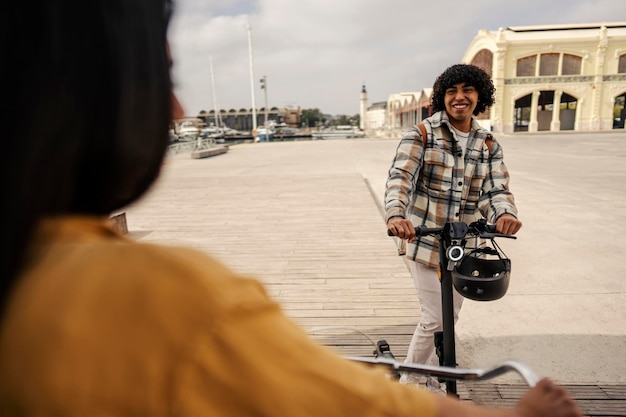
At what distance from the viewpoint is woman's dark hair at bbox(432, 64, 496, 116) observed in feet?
9.66

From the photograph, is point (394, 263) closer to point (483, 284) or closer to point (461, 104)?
point (461, 104)

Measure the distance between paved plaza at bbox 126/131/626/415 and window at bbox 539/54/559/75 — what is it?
1486 inches

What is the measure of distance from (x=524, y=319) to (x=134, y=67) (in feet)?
14.0

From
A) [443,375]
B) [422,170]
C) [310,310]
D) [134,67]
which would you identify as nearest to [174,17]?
[134,67]

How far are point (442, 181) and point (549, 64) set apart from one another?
49.3 m

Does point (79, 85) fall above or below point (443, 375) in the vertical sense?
above

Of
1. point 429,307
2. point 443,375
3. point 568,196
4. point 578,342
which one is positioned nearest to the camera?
point 443,375

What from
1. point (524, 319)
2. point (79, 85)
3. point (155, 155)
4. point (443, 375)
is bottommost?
Result: point (524, 319)

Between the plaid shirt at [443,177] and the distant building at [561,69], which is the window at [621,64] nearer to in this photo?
the distant building at [561,69]

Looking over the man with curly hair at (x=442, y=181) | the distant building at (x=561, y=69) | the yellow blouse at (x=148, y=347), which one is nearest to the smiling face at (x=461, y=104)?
the man with curly hair at (x=442, y=181)

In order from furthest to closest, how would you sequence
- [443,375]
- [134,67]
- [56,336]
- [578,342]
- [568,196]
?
1. [568,196]
2. [578,342]
3. [443,375]
4. [134,67]
5. [56,336]

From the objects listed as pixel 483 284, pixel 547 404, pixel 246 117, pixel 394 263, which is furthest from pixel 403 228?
pixel 246 117

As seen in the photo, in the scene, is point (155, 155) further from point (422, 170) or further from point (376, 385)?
point (422, 170)

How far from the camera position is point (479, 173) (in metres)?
2.85
